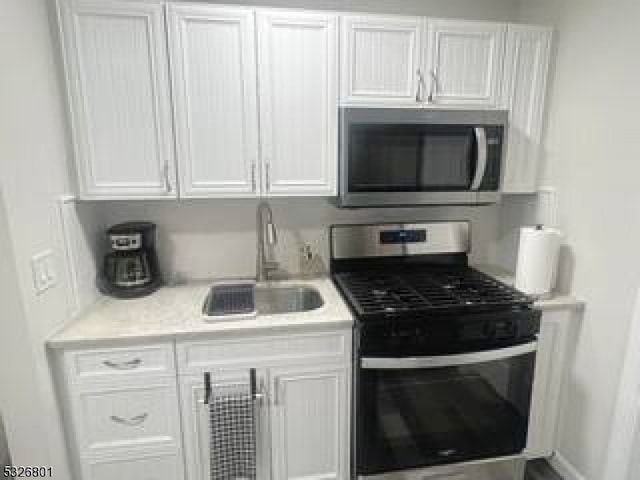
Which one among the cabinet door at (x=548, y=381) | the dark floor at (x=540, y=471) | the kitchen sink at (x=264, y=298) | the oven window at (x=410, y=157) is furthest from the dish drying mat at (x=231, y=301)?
the dark floor at (x=540, y=471)

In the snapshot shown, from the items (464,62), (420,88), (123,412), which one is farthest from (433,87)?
(123,412)

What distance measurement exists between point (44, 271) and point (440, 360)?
5.18 feet

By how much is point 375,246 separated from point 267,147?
80 cm

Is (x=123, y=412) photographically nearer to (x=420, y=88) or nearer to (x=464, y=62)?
(x=420, y=88)

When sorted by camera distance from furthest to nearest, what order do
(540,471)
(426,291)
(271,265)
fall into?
(271,265) < (540,471) < (426,291)

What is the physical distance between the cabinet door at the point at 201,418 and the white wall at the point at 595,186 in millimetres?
1506

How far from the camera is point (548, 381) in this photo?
1.86 meters

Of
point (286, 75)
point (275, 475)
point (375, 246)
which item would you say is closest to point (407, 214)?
point (375, 246)

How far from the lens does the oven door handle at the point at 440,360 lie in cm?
151

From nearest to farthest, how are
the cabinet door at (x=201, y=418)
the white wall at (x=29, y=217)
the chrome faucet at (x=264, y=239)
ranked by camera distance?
the white wall at (x=29, y=217), the cabinet door at (x=201, y=418), the chrome faucet at (x=264, y=239)

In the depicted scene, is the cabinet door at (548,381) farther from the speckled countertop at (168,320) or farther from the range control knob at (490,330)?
the range control knob at (490,330)

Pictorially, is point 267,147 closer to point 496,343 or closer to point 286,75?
point 286,75

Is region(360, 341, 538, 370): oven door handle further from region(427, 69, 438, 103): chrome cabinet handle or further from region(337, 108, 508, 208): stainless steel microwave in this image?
region(427, 69, 438, 103): chrome cabinet handle

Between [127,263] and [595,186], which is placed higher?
[595,186]
